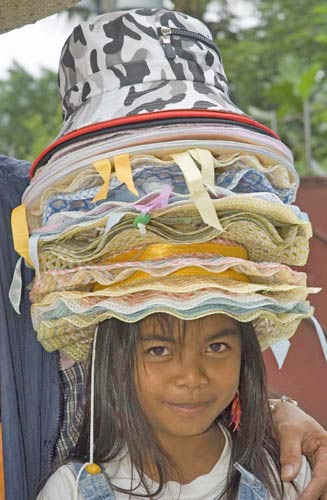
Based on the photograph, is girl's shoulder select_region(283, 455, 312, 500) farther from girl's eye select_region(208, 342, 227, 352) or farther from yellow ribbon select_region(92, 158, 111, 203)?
yellow ribbon select_region(92, 158, 111, 203)

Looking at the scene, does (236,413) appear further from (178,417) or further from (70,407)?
(70,407)

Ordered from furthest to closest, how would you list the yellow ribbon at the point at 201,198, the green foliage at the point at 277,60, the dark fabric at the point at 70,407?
the green foliage at the point at 277,60, the dark fabric at the point at 70,407, the yellow ribbon at the point at 201,198

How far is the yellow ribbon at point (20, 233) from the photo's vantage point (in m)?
1.69

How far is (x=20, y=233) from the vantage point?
1694 millimetres

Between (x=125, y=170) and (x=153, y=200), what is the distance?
0.23ft

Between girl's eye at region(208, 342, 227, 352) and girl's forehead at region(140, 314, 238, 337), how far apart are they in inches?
1.2

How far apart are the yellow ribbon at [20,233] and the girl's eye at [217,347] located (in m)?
0.38

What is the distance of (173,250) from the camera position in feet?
5.42

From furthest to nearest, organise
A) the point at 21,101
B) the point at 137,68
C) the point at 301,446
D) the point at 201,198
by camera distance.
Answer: the point at 21,101, the point at 301,446, the point at 137,68, the point at 201,198

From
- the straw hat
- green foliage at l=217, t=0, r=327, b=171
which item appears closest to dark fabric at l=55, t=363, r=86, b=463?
the straw hat

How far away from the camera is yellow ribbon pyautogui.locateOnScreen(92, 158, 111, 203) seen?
5.19ft

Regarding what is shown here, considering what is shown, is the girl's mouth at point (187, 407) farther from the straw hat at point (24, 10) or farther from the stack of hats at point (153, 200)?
the straw hat at point (24, 10)

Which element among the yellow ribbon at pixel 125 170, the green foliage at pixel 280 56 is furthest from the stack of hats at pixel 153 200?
the green foliage at pixel 280 56

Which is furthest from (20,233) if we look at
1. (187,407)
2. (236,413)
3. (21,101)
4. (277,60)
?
(21,101)
